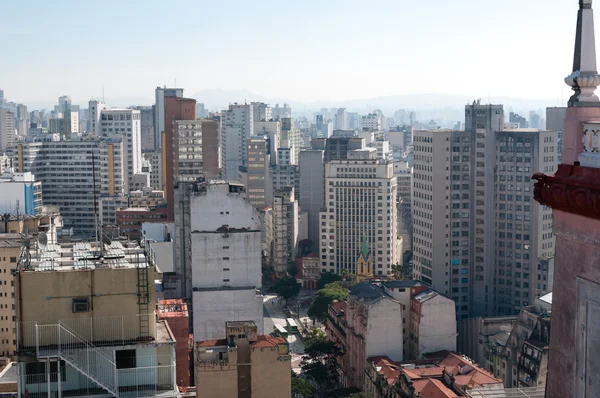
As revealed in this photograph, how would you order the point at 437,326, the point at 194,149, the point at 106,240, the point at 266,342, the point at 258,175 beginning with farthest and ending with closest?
1. the point at 258,175
2. the point at 194,149
3. the point at 437,326
4. the point at 266,342
5. the point at 106,240

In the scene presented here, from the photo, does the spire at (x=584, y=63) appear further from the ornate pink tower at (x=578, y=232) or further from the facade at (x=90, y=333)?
the facade at (x=90, y=333)

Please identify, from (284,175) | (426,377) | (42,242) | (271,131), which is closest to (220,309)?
(426,377)

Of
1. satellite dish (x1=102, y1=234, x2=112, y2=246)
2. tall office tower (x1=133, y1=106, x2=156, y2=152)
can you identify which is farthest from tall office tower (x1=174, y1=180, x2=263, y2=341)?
tall office tower (x1=133, y1=106, x2=156, y2=152)

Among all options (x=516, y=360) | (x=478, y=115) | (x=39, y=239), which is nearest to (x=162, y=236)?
(x=478, y=115)

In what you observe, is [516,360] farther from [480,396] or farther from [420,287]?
[480,396]

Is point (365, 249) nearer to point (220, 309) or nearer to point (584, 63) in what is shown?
point (220, 309)

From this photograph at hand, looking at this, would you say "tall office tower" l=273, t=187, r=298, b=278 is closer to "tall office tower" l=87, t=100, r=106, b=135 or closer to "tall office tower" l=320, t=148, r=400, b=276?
"tall office tower" l=320, t=148, r=400, b=276
